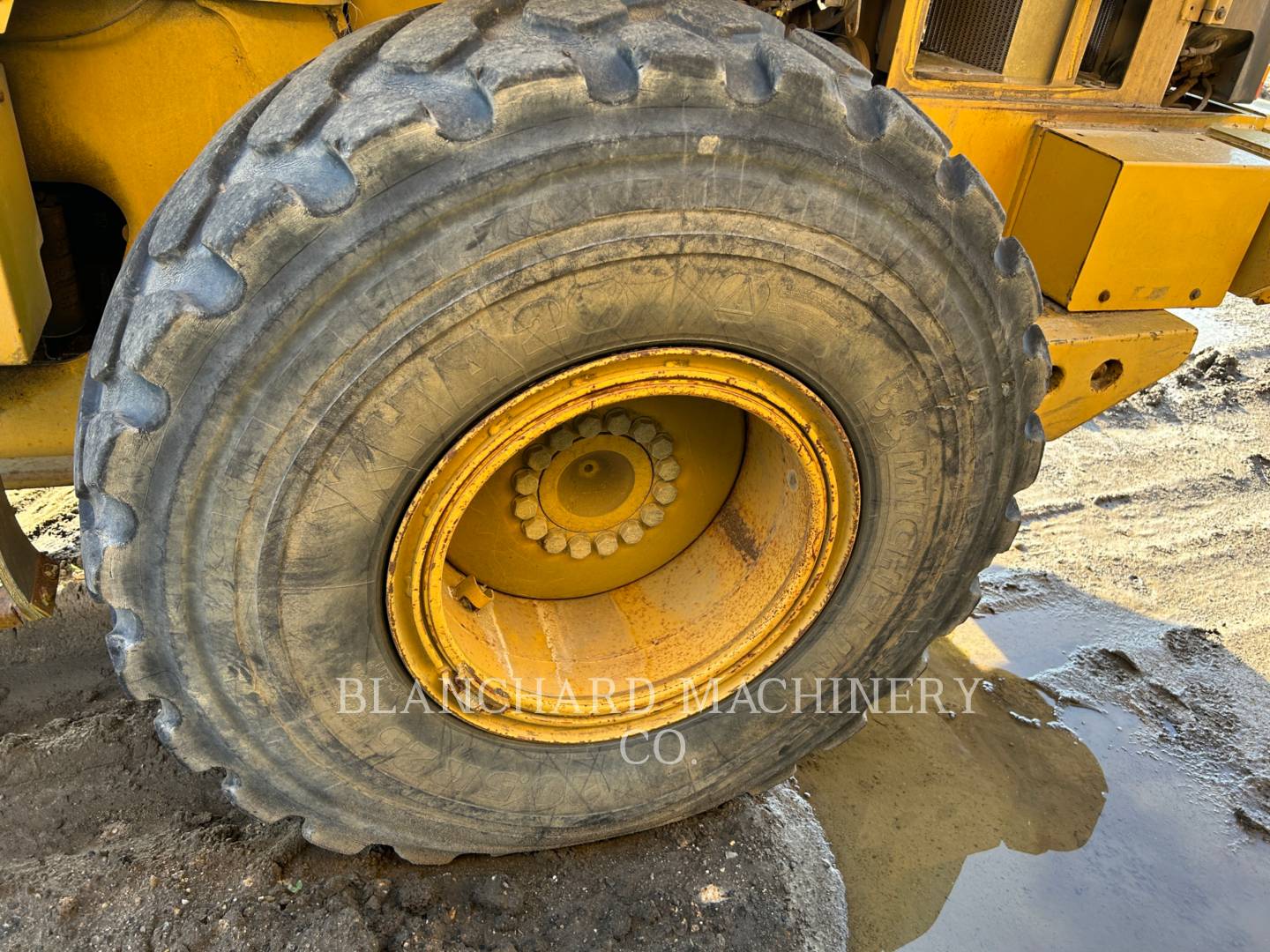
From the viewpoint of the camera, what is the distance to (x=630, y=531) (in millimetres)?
2389

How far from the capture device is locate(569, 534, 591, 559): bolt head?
235 centimetres

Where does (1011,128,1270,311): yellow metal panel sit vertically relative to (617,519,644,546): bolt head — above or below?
above

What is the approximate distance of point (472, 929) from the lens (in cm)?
228

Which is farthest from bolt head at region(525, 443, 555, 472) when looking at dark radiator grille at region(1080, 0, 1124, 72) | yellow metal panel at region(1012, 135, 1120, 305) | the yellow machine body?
dark radiator grille at region(1080, 0, 1124, 72)

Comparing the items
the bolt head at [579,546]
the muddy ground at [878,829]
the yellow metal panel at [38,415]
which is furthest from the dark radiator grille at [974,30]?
the yellow metal panel at [38,415]

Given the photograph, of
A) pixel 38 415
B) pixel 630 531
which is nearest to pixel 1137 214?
pixel 630 531

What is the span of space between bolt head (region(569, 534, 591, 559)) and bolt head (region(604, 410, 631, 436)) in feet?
0.98

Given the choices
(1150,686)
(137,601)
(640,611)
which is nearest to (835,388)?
(640,611)

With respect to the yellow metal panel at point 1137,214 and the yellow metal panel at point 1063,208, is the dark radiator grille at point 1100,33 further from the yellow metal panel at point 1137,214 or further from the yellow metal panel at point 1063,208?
the yellow metal panel at point 1063,208

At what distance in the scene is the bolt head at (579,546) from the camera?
2354 mm

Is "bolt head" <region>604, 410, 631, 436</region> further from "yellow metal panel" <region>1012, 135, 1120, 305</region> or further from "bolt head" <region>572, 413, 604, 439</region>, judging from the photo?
"yellow metal panel" <region>1012, 135, 1120, 305</region>

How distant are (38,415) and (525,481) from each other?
116 centimetres

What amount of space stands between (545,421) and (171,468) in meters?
0.64

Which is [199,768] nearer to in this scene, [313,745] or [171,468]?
[313,745]
